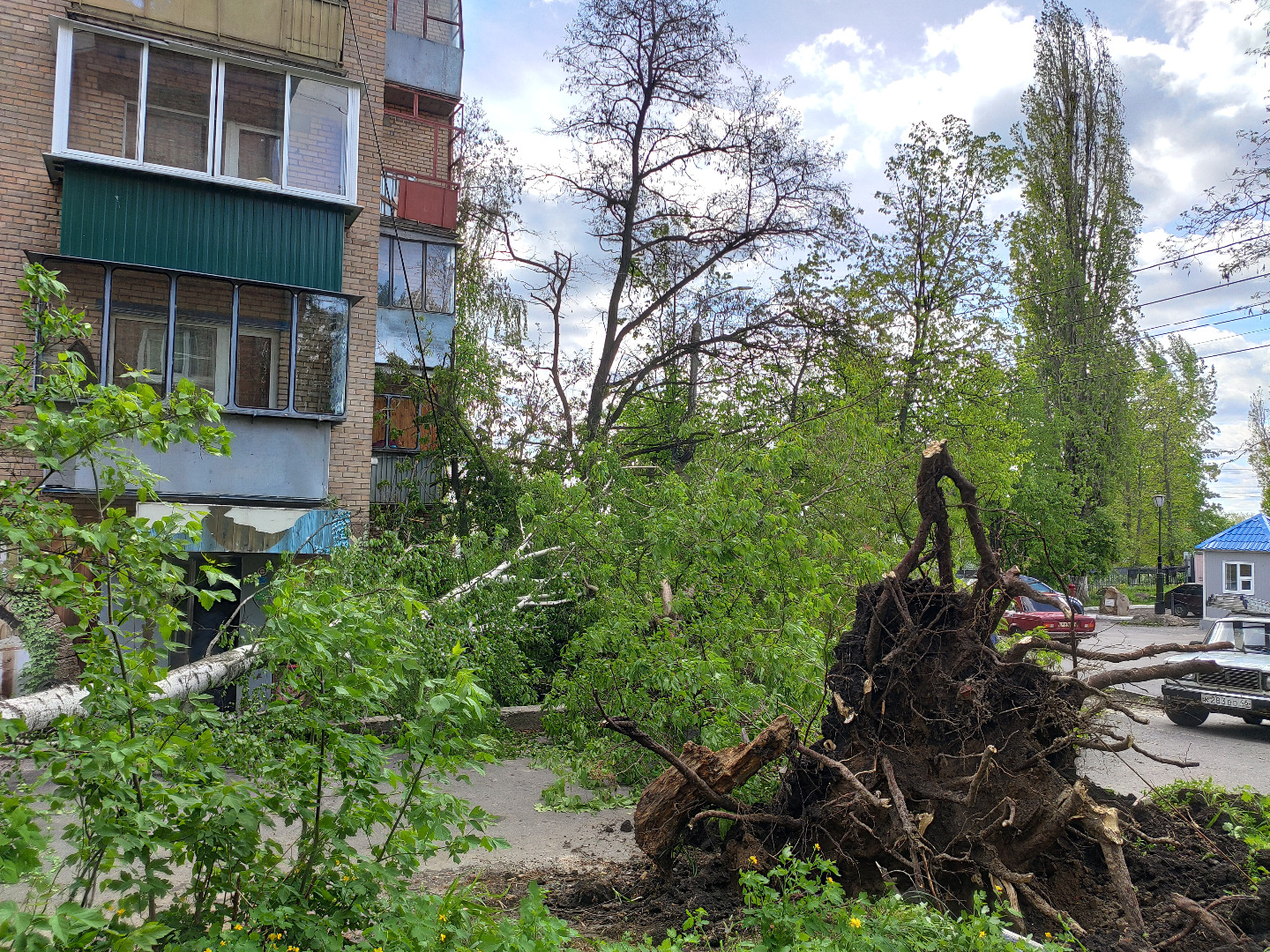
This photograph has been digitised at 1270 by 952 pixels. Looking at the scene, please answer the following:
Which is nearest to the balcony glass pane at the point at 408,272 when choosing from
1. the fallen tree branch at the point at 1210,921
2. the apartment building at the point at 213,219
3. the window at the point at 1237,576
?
the apartment building at the point at 213,219

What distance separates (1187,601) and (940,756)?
3256 cm

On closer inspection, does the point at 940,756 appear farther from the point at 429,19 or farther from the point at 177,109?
the point at 429,19

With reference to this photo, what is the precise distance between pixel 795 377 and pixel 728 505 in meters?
8.20

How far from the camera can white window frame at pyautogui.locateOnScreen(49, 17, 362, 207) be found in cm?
970

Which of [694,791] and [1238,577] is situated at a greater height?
[1238,577]

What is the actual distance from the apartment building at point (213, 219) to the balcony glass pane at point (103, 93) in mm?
20

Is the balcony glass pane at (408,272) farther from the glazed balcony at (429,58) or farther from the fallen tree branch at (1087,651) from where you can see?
the fallen tree branch at (1087,651)

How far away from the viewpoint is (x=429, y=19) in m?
17.7

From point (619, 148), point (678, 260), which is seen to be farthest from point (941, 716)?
point (619, 148)

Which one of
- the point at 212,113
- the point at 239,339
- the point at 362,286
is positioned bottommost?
the point at 239,339

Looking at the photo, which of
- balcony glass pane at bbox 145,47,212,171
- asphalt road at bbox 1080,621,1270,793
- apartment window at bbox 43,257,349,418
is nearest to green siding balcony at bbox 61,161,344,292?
apartment window at bbox 43,257,349,418

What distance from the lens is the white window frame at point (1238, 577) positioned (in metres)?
28.3

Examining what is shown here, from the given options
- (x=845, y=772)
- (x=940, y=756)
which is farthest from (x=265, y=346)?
(x=940, y=756)

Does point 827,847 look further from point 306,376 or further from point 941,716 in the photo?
point 306,376
